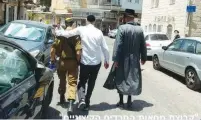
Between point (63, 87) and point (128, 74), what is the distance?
4.32 feet

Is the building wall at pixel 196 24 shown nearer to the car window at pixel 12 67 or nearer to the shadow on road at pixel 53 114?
the shadow on road at pixel 53 114

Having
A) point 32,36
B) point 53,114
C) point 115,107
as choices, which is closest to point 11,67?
point 53,114

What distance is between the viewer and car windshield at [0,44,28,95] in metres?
4.24

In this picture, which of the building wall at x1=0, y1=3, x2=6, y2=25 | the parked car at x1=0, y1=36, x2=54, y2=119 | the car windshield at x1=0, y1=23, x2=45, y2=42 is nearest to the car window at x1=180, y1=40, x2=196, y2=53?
the car windshield at x1=0, y1=23, x2=45, y2=42

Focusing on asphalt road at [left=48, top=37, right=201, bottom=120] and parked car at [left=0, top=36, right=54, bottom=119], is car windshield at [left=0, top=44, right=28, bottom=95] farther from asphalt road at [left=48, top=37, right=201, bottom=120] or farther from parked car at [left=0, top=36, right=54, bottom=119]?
asphalt road at [left=48, top=37, right=201, bottom=120]

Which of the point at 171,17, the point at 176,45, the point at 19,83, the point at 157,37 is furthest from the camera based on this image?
the point at 171,17

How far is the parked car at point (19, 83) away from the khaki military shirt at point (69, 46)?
43.4 inches

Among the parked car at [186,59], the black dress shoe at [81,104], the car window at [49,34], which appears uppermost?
the car window at [49,34]

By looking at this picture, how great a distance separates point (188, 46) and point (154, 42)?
7.34 metres

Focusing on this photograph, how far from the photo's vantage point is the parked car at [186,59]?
10.3 meters

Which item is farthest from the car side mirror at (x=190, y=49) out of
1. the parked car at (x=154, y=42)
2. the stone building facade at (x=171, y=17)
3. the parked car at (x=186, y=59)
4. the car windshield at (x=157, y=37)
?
the stone building facade at (x=171, y=17)

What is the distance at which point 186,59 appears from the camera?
434 inches

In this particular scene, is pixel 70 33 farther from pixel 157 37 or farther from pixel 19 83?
pixel 157 37

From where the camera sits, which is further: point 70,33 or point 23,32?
point 23,32
